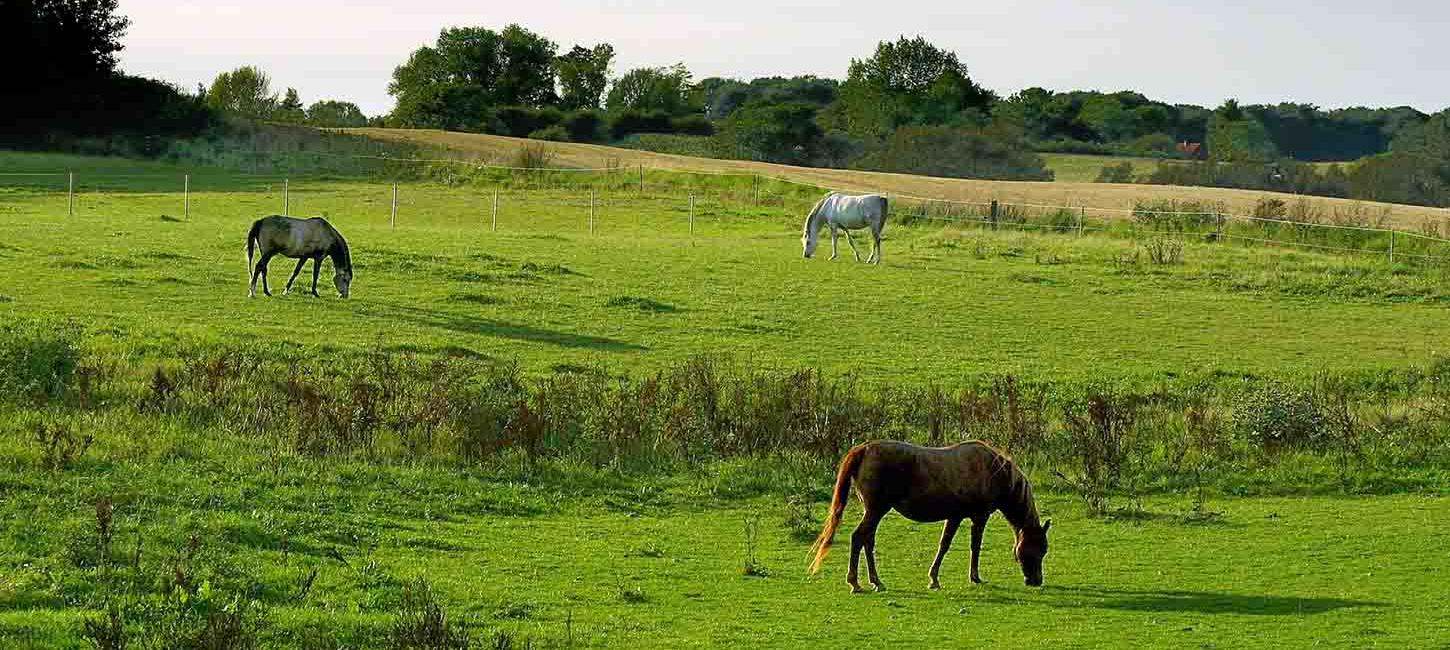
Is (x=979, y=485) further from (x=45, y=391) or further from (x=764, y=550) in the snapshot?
(x=45, y=391)

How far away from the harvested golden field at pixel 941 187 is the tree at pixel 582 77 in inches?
1428

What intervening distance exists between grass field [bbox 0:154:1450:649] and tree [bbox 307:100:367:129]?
53728mm

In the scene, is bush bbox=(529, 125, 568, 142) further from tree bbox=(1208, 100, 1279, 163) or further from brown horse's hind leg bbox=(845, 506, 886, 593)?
brown horse's hind leg bbox=(845, 506, 886, 593)

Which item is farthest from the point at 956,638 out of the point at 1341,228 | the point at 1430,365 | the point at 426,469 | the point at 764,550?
the point at 1341,228

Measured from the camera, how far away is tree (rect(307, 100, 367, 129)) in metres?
93.9

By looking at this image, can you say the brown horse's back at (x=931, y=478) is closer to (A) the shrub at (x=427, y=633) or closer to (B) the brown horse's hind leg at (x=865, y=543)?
(B) the brown horse's hind leg at (x=865, y=543)

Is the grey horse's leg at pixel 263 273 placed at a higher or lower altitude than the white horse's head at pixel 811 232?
lower

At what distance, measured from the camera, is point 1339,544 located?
52.0 ft

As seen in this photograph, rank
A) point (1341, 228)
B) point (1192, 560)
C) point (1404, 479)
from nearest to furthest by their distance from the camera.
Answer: point (1192, 560) < point (1404, 479) < point (1341, 228)

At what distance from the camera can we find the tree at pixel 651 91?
127 meters

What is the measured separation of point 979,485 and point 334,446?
27.7 feet

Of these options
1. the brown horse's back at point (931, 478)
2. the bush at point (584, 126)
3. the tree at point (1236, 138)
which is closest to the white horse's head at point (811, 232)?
the brown horse's back at point (931, 478)

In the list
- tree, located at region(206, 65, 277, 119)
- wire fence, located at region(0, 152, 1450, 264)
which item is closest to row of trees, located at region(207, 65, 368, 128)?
tree, located at region(206, 65, 277, 119)

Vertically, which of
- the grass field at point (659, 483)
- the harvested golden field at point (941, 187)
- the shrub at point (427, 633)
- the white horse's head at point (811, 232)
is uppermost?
the harvested golden field at point (941, 187)
